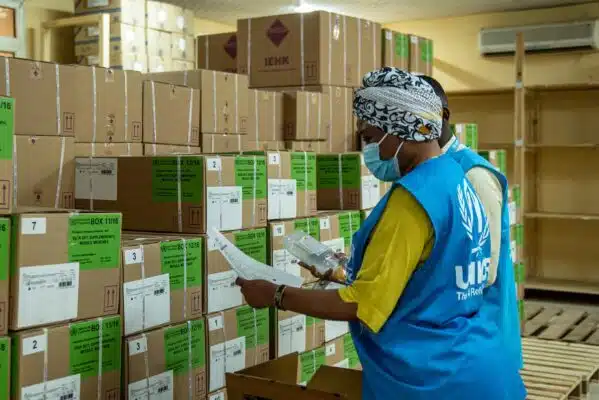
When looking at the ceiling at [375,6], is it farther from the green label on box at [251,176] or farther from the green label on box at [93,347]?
the green label on box at [93,347]

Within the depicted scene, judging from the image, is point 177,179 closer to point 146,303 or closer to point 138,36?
point 146,303

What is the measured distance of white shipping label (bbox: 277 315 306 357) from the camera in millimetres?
3201

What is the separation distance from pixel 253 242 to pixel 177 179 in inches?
16.8

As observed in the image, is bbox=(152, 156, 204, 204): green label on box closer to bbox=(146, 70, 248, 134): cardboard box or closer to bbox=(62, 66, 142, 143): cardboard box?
bbox=(62, 66, 142, 143): cardboard box

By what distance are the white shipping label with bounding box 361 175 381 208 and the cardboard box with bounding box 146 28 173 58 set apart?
3203 mm

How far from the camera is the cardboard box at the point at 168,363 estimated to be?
243 cm

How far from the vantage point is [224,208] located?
2791 mm

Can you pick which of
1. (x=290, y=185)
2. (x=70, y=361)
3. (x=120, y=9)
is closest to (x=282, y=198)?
(x=290, y=185)

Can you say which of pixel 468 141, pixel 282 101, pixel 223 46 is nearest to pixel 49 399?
pixel 282 101

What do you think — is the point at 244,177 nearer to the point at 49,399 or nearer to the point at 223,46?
the point at 49,399

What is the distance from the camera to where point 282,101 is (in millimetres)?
4281

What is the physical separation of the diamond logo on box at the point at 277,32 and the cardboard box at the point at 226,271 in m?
1.81

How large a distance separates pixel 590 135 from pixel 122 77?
5876mm

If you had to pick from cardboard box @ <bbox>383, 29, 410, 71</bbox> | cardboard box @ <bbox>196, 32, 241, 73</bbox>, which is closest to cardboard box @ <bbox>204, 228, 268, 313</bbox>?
cardboard box @ <bbox>196, 32, 241, 73</bbox>
